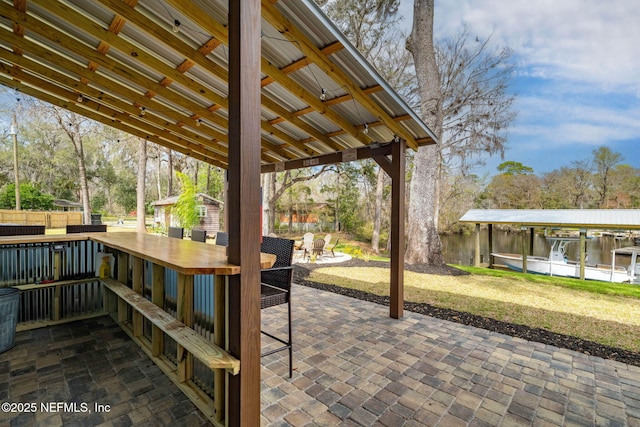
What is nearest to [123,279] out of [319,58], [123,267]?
[123,267]

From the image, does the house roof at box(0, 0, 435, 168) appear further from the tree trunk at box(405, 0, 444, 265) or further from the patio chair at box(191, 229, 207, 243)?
the tree trunk at box(405, 0, 444, 265)

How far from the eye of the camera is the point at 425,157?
7.76 m

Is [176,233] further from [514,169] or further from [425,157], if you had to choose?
[514,169]

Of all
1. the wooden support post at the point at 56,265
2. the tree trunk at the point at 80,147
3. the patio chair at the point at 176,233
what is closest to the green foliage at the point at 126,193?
the tree trunk at the point at 80,147

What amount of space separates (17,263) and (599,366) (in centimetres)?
616

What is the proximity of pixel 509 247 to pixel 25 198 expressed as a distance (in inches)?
1278

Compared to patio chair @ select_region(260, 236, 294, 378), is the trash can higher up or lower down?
lower down

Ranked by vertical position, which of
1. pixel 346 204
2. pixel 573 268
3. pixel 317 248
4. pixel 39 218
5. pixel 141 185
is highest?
pixel 141 185

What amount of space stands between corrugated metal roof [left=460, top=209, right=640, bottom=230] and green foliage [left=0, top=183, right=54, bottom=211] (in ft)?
85.5

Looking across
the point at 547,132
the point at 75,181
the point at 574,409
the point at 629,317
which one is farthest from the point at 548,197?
the point at 547,132

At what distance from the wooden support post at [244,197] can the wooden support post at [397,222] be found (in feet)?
8.26

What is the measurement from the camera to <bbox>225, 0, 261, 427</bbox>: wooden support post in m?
1.48

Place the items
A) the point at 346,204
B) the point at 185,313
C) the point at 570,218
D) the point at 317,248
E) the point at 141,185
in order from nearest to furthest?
the point at 185,313, the point at 570,218, the point at 317,248, the point at 141,185, the point at 346,204

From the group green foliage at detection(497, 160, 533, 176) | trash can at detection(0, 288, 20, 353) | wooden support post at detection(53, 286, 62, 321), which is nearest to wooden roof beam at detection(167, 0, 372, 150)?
trash can at detection(0, 288, 20, 353)
